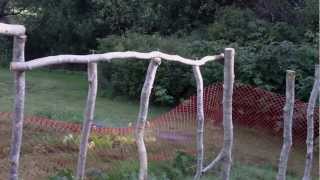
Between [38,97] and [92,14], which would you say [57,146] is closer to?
[38,97]

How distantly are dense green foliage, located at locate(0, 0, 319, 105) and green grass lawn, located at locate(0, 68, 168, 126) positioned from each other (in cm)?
49

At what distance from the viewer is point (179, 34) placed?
13.8 m

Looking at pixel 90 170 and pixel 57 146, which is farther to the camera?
pixel 57 146

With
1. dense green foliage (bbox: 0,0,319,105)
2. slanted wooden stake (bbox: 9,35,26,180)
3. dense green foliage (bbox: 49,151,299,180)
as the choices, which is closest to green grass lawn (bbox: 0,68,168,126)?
dense green foliage (bbox: 0,0,319,105)

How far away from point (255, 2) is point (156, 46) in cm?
337

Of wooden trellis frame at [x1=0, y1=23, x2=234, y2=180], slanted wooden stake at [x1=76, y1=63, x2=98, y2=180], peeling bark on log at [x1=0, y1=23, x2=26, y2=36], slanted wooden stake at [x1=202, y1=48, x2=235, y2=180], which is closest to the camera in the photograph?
peeling bark on log at [x1=0, y1=23, x2=26, y2=36]

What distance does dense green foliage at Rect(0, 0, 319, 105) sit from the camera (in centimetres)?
969

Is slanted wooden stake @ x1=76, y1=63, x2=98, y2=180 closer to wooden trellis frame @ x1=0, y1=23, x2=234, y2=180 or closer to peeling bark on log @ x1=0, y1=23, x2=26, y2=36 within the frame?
wooden trellis frame @ x1=0, y1=23, x2=234, y2=180

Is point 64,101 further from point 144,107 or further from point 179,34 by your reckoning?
point 144,107

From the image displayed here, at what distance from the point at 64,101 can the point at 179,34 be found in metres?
3.56

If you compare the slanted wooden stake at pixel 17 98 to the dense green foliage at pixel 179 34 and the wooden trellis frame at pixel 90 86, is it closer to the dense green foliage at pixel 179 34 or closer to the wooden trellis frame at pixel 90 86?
the wooden trellis frame at pixel 90 86

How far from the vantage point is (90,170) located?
5578 millimetres

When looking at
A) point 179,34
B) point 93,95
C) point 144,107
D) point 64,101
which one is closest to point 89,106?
point 93,95

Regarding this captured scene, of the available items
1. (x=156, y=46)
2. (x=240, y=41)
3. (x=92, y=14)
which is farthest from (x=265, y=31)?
(x=92, y=14)
